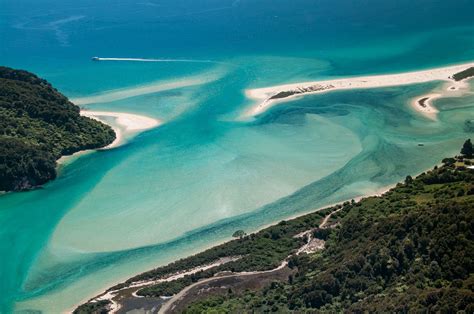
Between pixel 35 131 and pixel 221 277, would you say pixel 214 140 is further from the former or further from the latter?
pixel 221 277

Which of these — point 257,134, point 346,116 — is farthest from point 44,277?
point 346,116

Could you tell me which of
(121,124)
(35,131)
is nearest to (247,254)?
(35,131)

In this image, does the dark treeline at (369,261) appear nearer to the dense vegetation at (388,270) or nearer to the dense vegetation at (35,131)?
the dense vegetation at (388,270)

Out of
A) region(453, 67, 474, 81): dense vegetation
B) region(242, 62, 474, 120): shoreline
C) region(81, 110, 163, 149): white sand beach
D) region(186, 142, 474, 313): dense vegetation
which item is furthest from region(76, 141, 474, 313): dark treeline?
region(453, 67, 474, 81): dense vegetation

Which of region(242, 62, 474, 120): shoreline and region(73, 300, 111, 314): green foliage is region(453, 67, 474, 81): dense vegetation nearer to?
region(242, 62, 474, 120): shoreline

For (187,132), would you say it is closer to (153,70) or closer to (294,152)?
(294,152)

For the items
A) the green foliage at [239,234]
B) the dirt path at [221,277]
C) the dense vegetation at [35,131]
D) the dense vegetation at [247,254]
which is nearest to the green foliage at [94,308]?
the dense vegetation at [247,254]
